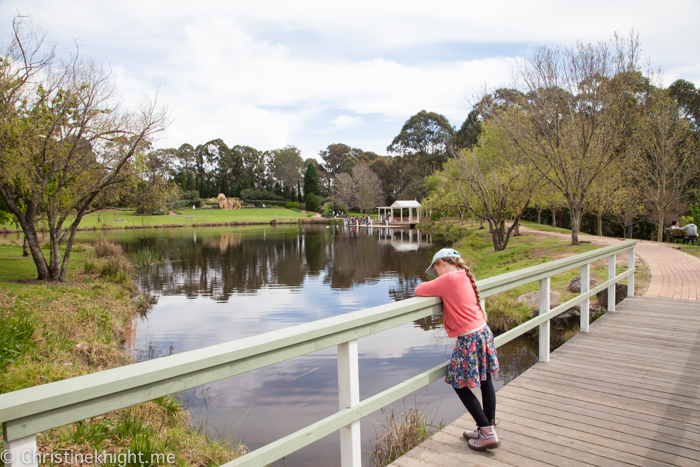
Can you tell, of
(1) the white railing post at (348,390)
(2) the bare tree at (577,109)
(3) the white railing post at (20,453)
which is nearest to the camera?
(3) the white railing post at (20,453)

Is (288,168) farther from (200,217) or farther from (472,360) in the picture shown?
(472,360)

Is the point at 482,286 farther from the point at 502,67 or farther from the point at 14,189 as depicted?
the point at 502,67

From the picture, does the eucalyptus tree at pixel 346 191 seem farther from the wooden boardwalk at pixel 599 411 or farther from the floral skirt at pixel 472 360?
the floral skirt at pixel 472 360

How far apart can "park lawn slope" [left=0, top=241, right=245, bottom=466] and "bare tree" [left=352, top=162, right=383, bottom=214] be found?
57194mm

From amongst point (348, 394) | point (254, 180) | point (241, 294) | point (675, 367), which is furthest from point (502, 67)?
point (254, 180)

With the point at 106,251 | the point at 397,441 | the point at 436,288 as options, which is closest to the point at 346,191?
the point at 106,251

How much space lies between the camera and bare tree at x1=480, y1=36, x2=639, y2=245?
17750 mm

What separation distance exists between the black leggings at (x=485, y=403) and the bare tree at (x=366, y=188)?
6681 cm

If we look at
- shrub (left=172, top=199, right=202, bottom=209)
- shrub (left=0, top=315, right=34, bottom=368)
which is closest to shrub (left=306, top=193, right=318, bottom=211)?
shrub (left=172, top=199, right=202, bottom=209)

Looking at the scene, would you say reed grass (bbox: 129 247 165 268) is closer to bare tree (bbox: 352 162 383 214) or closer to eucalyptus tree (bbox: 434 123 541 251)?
eucalyptus tree (bbox: 434 123 541 251)

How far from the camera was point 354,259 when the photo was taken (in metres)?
25.9

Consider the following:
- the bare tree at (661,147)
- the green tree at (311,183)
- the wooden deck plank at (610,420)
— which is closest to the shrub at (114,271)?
the wooden deck plank at (610,420)

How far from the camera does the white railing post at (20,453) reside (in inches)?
50.5

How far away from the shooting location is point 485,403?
311 centimetres
